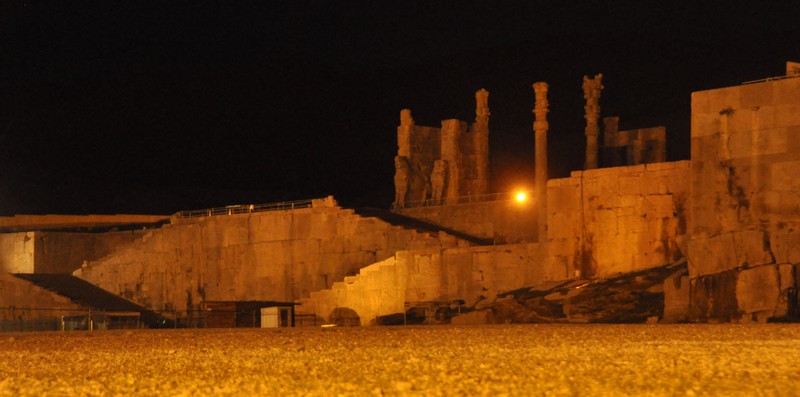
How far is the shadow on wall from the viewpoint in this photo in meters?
39.8

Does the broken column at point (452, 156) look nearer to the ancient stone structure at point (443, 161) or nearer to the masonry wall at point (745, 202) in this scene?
the ancient stone structure at point (443, 161)

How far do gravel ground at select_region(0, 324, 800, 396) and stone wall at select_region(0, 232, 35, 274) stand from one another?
90.2 feet

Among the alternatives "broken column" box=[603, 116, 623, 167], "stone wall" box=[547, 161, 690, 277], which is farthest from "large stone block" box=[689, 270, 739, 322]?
"broken column" box=[603, 116, 623, 167]

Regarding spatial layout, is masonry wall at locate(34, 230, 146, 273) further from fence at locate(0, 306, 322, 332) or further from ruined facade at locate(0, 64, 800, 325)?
fence at locate(0, 306, 322, 332)

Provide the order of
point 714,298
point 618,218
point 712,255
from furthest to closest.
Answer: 1. point 618,218
2. point 712,255
3. point 714,298

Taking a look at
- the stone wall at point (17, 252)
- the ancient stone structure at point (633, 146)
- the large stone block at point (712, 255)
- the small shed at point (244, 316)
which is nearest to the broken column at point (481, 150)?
the ancient stone structure at point (633, 146)

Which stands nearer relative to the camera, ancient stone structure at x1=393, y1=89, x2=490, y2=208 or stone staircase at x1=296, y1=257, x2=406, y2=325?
stone staircase at x1=296, y1=257, x2=406, y2=325

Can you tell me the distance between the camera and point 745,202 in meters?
30.3

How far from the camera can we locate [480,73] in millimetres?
113875

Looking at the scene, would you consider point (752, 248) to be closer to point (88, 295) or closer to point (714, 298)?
point (714, 298)

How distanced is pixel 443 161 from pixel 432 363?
2826 centimetres

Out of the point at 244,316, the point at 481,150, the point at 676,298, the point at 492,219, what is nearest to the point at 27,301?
the point at 244,316

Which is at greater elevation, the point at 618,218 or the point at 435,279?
the point at 618,218

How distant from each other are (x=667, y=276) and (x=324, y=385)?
17.2 meters
